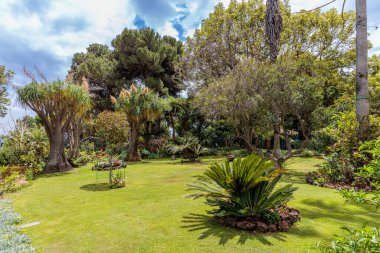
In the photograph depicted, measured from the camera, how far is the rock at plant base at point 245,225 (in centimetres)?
414

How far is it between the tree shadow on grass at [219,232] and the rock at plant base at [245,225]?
9 cm

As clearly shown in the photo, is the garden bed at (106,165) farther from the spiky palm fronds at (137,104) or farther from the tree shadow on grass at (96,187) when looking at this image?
the spiky palm fronds at (137,104)

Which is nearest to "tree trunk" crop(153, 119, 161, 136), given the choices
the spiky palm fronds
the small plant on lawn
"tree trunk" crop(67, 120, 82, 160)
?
the spiky palm fronds

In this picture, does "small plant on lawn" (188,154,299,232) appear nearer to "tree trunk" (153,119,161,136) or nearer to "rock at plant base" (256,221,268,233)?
"rock at plant base" (256,221,268,233)

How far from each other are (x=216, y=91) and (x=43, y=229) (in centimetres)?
814

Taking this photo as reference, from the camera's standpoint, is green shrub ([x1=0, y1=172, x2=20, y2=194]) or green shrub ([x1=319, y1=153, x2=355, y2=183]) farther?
green shrub ([x1=0, y1=172, x2=20, y2=194])

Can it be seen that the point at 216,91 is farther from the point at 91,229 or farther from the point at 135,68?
the point at 135,68

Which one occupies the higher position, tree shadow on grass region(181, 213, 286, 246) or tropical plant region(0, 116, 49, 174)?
tropical plant region(0, 116, 49, 174)

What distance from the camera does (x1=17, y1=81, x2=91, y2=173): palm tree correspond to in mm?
11422

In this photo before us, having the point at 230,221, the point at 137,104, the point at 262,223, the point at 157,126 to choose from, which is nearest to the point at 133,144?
the point at 137,104

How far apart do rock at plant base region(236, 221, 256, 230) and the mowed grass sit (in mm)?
117

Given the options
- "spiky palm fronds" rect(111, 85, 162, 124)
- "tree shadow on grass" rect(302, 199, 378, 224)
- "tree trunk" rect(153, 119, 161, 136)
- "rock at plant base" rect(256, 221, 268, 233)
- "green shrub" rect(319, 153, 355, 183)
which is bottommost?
"tree shadow on grass" rect(302, 199, 378, 224)

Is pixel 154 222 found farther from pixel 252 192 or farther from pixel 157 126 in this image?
pixel 157 126

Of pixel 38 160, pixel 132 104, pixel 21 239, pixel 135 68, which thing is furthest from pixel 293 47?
pixel 21 239
